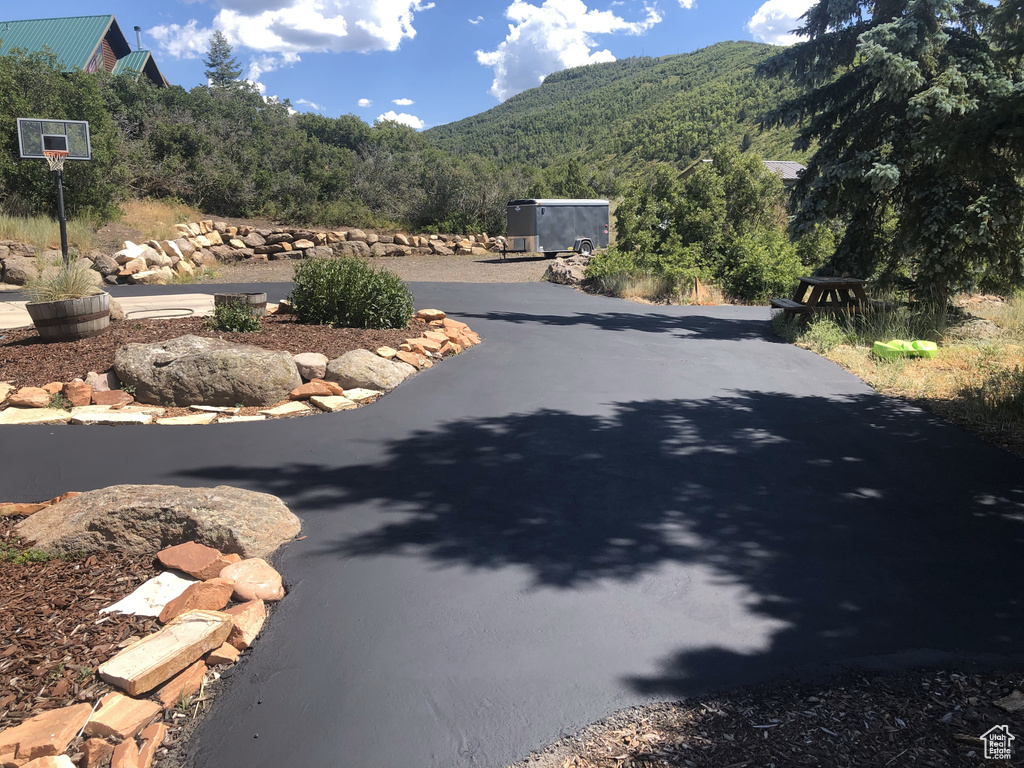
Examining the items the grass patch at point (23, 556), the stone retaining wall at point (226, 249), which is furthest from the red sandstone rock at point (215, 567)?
the stone retaining wall at point (226, 249)

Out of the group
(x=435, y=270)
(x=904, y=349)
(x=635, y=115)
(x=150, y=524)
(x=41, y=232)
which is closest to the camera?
(x=150, y=524)

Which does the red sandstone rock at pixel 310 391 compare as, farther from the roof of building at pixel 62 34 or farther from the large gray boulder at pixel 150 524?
the roof of building at pixel 62 34

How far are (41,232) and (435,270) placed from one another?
33.2 feet

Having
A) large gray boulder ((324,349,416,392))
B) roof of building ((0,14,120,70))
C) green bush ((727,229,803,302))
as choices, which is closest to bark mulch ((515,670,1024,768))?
large gray boulder ((324,349,416,392))

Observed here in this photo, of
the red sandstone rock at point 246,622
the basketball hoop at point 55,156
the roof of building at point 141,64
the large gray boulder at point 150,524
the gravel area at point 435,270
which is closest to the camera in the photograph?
the red sandstone rock at point 246,622

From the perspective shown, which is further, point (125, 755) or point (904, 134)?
point (904, 134)

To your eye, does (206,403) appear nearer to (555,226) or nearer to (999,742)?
(999,742)

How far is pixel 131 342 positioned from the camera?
753 cm

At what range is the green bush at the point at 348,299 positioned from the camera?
8.93m

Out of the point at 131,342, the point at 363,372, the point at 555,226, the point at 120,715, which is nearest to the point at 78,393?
the point at 131,342

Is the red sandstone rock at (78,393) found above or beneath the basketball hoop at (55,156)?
beneath

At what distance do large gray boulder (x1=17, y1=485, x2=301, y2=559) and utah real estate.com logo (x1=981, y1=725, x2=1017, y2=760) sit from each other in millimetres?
3124

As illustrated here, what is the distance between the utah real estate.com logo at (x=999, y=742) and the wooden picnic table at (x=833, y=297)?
30.1 ft

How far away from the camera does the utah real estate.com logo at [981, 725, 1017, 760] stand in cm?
223
